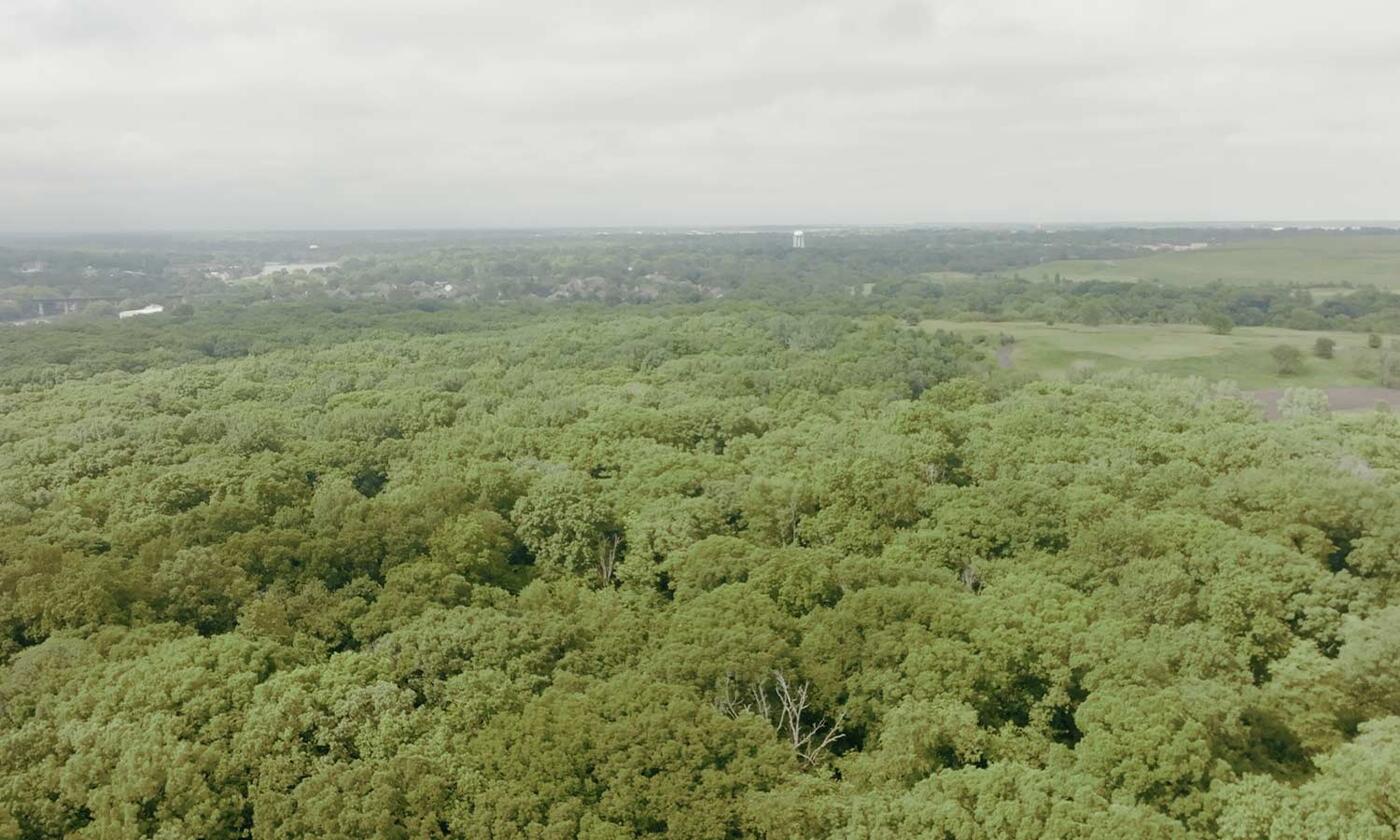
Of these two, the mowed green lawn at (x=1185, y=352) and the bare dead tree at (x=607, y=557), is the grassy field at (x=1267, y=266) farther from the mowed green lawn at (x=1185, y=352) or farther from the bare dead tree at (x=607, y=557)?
the bare dead tree at (x=607, y=557)

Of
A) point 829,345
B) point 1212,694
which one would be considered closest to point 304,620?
point 1212,694

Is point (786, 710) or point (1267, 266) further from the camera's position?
point (1267, 266)

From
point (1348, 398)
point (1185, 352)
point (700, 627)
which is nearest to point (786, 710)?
point (700, 627)

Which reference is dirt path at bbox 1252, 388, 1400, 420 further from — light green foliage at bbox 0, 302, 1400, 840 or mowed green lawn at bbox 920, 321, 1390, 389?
light green foliage at bbox 0, 302, 1400, 840

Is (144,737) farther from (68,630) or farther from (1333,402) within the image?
(1333,402)

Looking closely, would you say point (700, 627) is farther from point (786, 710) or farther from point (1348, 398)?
point (1348, 398)

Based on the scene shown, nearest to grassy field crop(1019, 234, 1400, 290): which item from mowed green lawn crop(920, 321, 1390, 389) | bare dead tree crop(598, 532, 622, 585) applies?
mowed green lawn crop(920, 321, 1390, 389)
